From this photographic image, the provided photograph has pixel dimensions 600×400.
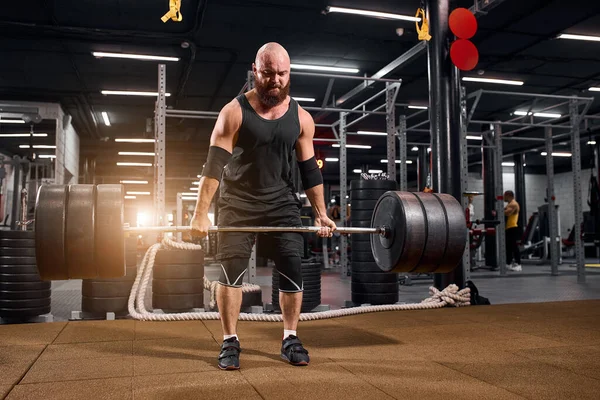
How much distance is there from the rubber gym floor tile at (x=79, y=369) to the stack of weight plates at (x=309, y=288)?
161cm

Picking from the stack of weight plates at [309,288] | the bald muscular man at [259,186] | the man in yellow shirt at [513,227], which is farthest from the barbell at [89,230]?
the man in yellow shirt at [513,227]

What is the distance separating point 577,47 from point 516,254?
3160 mm

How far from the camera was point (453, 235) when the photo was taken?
2203 mm

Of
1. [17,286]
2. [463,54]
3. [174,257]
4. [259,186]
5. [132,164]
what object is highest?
[132,164]

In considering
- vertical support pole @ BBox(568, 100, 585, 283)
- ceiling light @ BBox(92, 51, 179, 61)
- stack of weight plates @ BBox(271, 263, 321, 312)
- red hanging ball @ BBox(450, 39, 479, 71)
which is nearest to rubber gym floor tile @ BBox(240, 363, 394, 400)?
stack of weight plates @ BBox(271, 263, 321, 312)

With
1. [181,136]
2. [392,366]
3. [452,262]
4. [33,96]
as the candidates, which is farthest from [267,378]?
[181,136]

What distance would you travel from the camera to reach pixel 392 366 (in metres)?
2.00

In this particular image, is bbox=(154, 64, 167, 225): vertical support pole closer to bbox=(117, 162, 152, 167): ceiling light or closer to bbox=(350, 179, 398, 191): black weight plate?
bbox=(350, 179, 398, 191): black weight plate

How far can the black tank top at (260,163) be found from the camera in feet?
6.95

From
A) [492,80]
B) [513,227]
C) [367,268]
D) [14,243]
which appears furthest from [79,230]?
[492,80]

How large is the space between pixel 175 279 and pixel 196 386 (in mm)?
1854

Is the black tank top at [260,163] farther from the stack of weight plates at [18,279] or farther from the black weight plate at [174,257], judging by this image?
the stack of weight plates at [18,279]

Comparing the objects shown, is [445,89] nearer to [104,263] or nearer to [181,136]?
[104,263]

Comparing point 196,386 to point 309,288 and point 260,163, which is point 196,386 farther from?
point 309,288
